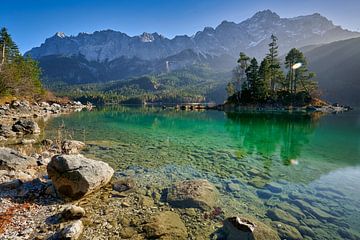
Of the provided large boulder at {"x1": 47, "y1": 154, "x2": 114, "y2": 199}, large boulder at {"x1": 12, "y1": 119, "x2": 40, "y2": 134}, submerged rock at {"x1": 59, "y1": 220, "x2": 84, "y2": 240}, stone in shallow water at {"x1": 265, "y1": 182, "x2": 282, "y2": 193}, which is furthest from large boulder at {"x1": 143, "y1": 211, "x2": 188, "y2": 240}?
large boulder at {"x1": 12, "y1": 119, "x2": 40, "y2": 134}

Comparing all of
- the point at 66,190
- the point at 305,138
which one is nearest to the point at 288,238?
the point at 66,190

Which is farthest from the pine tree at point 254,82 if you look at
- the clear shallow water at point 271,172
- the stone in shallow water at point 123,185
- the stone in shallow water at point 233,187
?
the stone in shallow water at point 123,185

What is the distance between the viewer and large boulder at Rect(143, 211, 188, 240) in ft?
24.0

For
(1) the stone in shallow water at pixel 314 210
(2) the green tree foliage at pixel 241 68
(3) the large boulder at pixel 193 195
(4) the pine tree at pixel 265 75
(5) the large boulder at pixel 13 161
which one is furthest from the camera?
(2) the green tree foliage at pixel 241 68

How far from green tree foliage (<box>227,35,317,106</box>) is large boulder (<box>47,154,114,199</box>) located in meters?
73.0

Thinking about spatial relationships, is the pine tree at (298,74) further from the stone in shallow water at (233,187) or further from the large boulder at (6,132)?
the large boulder at (6,132)

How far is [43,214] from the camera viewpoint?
827cm

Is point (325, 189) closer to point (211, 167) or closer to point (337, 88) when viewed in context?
point (211, 167)

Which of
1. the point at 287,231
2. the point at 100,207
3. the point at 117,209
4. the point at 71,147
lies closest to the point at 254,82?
the point at 71,147

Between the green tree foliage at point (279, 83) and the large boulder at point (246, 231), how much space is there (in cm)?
7316

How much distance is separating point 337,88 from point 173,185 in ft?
767

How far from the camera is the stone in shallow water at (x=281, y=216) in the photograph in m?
8.35

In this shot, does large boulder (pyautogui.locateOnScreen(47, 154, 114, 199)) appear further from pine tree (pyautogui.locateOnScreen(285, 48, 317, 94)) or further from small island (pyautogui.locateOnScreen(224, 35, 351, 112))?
pine tree (pyautogui.locateOnScreen(285, 48, 317, 94))

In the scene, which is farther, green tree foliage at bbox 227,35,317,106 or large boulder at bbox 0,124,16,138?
green tree foliage at bbox 227,35,317,106
